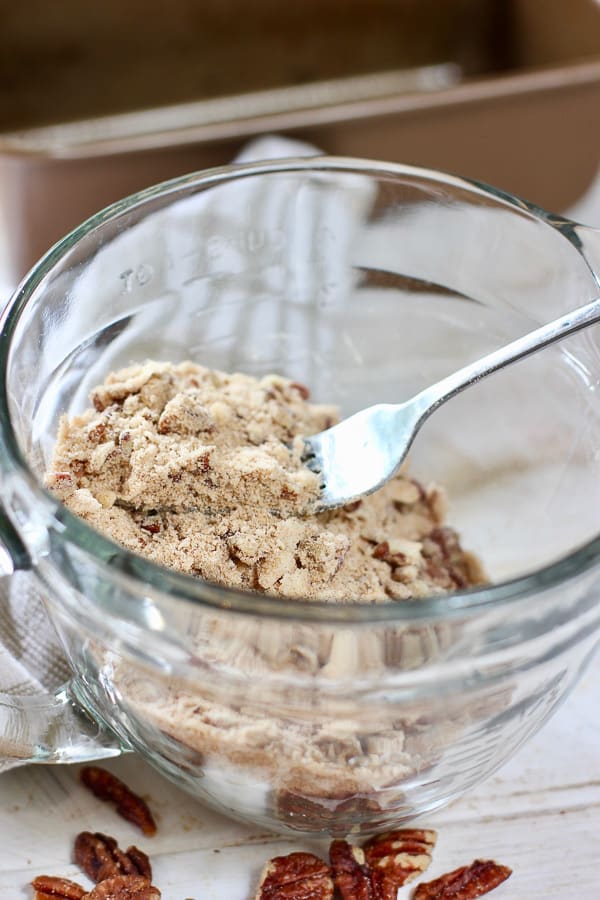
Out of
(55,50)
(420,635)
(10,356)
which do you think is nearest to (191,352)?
(10,356)

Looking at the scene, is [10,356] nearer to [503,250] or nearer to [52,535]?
[52,535]

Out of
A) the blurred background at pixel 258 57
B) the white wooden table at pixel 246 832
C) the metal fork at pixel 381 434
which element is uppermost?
the blurred background at pixel 258 57

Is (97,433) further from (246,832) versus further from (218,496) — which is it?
(246,832)

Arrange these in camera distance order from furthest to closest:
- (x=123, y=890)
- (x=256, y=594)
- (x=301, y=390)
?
(x=301, y=390)
(x=123, y=890)
(x=256, y=594)

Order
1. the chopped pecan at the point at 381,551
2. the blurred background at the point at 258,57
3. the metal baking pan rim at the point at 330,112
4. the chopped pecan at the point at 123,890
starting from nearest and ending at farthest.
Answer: the chopped pecan at the point at 123,890
the chopped pecan at the point at 381,551
the metal baking pan rim at the point at 330,112
the blurred background at the point at 258,57

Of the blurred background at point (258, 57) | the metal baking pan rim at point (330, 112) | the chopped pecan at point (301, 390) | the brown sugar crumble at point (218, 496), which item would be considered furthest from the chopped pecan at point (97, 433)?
the blurred background at point (258, 57)

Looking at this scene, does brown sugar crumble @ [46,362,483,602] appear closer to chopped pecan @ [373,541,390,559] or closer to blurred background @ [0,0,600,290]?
chopped pecan @ [373,541,390,559]

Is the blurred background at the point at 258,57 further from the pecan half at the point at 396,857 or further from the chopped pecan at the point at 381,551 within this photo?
the pecan half at the point at 396,857

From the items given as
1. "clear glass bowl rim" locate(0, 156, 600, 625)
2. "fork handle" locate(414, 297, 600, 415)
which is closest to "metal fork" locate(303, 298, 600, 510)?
"fork handle" locate(414, 297, 600, 415)

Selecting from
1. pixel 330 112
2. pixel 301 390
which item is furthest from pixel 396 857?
pixel 330 112
